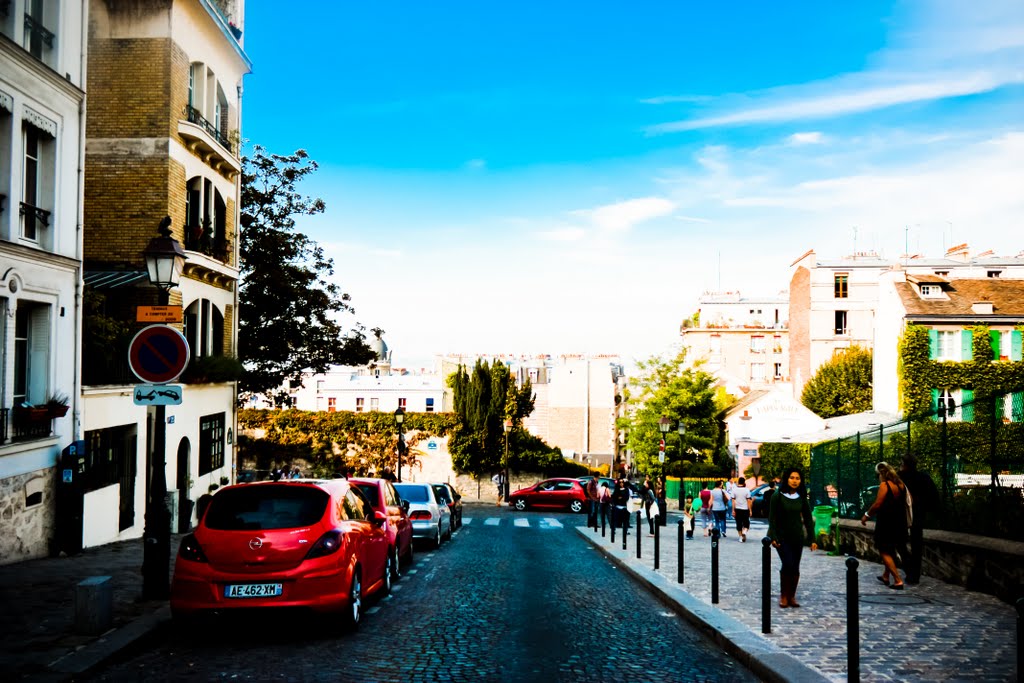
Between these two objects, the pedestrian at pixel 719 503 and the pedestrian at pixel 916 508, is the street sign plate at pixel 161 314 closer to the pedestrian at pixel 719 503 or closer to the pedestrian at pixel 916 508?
the pedestrian at pixel 916 508

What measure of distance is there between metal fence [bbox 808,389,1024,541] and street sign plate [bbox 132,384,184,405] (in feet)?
32.4

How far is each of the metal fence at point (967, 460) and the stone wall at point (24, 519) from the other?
44.7ft

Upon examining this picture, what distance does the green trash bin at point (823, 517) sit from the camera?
18.8 meters

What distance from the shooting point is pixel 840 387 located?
5716 centimetres

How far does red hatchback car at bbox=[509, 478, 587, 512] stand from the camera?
135 feet

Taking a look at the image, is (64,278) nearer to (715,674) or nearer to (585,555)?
(585,555)

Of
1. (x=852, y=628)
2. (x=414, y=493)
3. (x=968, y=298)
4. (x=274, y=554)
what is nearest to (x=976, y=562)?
(x=852, y=628)

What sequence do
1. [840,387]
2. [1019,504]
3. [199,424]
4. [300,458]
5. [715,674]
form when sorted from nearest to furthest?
1. [715,674]
2. [1019,504]
3. [199,424]
4. [300,458]
5. [840,387]

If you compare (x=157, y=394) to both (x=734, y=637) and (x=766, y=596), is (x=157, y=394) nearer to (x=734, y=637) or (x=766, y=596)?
(x=734, y=637)

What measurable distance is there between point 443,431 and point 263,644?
135 feet

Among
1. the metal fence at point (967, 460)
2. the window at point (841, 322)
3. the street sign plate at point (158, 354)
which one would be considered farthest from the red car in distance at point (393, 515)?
the window at point (841, 322)

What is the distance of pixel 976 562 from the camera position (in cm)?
1157

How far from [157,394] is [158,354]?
474 millimetres

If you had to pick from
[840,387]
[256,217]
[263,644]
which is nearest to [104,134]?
[256,217]
